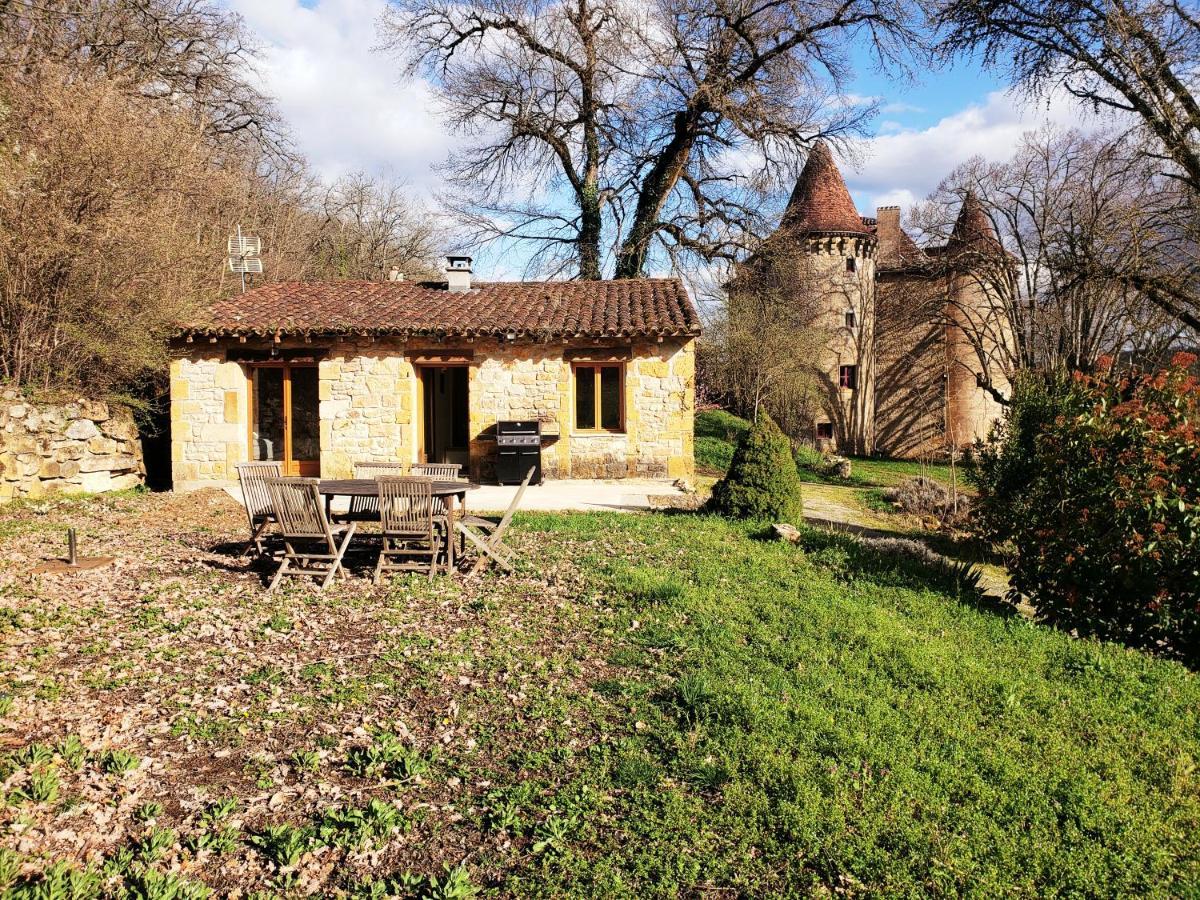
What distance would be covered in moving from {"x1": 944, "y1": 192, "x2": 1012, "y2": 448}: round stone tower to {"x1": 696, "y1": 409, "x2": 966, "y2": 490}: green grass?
2.49m

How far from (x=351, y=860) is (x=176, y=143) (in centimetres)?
1404

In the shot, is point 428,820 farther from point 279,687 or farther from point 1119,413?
point 1119,413

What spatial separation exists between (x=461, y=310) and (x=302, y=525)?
8543 mm

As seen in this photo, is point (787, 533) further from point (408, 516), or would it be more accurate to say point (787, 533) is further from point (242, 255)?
point (242, 255)

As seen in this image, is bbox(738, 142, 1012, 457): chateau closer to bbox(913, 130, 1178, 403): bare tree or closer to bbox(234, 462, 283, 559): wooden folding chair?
bbox(913, 130, 1178, 403): bare tree

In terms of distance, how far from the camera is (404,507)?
24.1ft

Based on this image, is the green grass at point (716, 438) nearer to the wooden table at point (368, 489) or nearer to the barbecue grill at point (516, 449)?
the barbecue grill at point (516, 449)

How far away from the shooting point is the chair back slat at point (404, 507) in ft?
24.0

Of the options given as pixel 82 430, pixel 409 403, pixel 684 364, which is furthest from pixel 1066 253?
pixel 82 430

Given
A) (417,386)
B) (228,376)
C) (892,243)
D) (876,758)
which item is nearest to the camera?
(876,758)

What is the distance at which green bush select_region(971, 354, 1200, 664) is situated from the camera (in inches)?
231

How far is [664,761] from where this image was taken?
3902 millimetres

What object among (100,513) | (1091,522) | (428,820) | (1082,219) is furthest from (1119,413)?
(1082,219)

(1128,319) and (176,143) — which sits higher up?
(176,143)
